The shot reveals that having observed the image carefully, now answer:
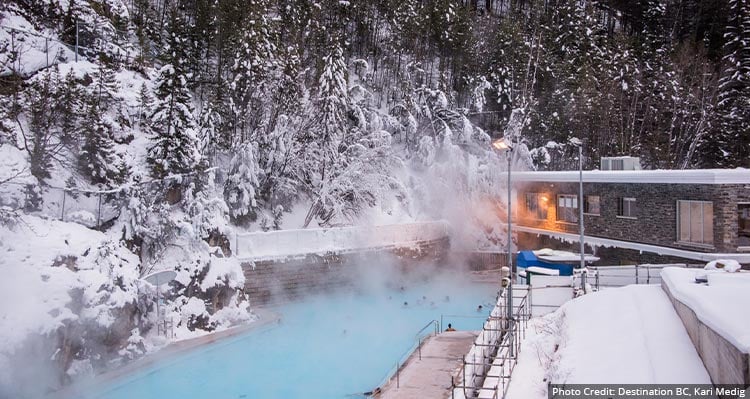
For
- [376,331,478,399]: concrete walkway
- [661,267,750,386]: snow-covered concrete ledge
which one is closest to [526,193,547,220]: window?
[376,331,478,399]: concrete walkway

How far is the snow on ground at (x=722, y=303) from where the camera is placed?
590cm

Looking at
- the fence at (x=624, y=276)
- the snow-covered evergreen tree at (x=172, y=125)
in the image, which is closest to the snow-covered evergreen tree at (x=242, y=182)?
the snow-covered evergreen tree at (x=172, y=125)

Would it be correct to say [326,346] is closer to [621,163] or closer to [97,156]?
[97,156]

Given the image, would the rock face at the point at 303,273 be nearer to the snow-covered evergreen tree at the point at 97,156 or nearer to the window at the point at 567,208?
the snow-covered evergreen tree at the point at 97,156

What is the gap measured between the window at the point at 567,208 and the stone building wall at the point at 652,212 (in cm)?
23

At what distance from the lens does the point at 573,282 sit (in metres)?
16.1

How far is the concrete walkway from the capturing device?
40.7 feet

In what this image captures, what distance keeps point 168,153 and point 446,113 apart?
20295mm

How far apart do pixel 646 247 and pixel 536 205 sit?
734 centimetres

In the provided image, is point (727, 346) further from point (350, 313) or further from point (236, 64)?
point (236, 64)

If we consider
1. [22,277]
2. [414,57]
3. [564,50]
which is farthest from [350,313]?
[564,50]

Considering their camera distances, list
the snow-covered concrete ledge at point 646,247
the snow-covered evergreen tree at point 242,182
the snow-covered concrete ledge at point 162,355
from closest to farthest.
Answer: the snow-covered concrete ledge at point 162,355 < the snow-covered concrete ledge at point 646,247 < the snow-covered evergreen tree at point 242,182

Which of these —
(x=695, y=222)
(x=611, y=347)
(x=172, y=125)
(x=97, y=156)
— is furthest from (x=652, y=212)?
(x=97, y=156)

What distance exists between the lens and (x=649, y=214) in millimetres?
21797
